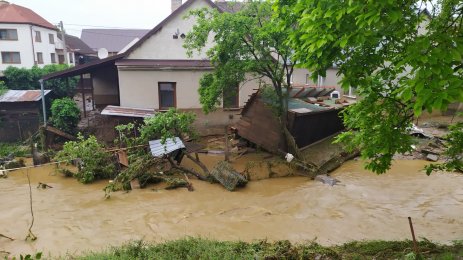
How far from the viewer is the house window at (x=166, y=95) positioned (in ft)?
58.0

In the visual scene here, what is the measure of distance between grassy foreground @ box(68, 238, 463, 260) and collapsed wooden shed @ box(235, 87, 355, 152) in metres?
7.62

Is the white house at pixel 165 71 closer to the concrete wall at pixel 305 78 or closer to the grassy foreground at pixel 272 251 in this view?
the concrete wall at pixel 305 78

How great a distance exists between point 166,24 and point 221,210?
10571 millimetres

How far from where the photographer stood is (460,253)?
5.11 metres

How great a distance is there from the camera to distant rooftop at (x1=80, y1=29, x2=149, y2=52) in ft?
143

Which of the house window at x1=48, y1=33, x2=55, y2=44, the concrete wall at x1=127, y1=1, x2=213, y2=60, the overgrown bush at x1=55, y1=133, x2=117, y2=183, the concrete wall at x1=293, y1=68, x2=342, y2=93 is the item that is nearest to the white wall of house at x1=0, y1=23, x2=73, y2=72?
the house window at x1=48, y1=33, x2=55, y2=44

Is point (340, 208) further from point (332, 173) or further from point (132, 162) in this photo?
point (132, 162)

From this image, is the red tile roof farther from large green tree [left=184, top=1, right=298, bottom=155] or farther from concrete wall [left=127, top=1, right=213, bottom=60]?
large green tree [left=184, top=1, right=298, bottom=155]

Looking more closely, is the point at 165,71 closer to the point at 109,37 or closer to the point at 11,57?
the point at 11,57

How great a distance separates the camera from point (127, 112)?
16234mm

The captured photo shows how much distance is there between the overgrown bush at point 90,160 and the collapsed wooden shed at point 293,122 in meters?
6.05

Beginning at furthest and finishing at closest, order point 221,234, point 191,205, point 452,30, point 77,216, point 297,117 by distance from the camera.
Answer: point 297,117 → point 191,205 → point 77,216 → point 221,234 → point 452,30

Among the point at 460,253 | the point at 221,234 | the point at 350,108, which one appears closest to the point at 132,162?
the point at 221,234

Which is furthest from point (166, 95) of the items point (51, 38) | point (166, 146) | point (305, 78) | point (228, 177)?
point (51, 38)
